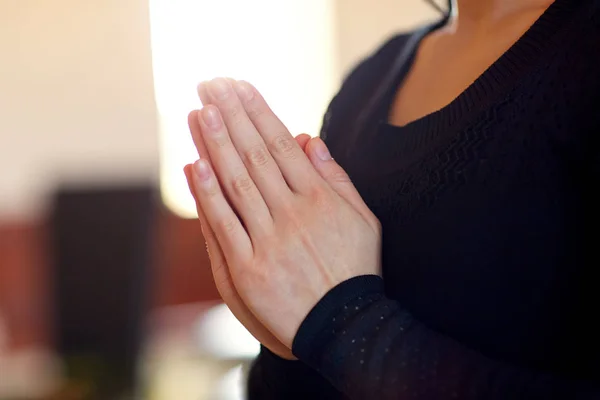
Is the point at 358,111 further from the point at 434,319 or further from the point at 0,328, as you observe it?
the point at 0,328

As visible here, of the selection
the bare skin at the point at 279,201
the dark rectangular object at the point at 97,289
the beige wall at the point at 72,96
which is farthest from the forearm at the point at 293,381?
the beige wall at the point at 72,96

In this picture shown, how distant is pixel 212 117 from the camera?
553 mm

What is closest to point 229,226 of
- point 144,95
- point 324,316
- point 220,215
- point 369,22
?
point 220,215

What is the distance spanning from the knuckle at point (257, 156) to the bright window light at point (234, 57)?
68.7 inches

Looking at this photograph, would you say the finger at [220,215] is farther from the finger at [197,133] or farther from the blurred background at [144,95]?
the blurred background at [144,95]

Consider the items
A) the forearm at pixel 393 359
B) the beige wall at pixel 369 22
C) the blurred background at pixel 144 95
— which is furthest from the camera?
the beige wall at pixel 369 22

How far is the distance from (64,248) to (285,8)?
125 centimetres

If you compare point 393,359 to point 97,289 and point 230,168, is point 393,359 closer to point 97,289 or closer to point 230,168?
point 230,168

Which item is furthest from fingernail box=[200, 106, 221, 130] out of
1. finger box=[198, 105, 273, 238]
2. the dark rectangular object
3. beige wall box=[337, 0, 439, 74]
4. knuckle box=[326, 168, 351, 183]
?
beige wall box=[337, 0, 439, 74]

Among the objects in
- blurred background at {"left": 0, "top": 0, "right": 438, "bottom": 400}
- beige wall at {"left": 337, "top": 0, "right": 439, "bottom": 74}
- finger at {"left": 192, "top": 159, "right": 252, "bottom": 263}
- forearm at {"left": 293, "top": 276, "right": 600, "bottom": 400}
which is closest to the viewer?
forearm at {"left": 293, "top": 276, "right": 600, "bottom": 400}

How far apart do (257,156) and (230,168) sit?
26 millimetres

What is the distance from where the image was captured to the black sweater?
0.42 m

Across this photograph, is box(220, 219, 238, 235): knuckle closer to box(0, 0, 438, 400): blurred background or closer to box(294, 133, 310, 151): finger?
box(294, 133, 310, 151): finger

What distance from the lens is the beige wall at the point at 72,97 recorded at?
2164mm
